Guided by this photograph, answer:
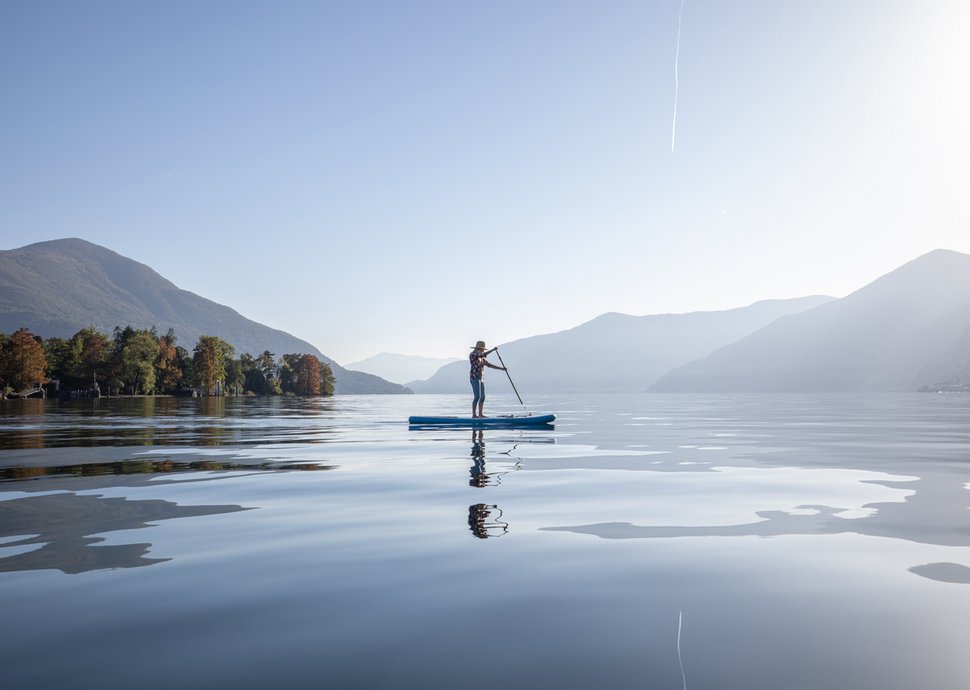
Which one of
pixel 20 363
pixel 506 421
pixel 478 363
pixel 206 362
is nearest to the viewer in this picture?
pixel 506 421

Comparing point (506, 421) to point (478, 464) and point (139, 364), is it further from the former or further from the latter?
point (139, 364)

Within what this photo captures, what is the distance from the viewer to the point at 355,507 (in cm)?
1060

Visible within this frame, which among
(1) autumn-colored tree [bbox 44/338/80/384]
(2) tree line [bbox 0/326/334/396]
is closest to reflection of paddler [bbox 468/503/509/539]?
(2) tree line [bbox 0/326/334/396]

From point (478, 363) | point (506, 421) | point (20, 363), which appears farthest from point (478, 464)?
point (20, 363)

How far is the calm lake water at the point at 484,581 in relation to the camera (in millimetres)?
4324

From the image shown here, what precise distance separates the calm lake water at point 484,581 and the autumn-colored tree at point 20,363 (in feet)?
A: 493

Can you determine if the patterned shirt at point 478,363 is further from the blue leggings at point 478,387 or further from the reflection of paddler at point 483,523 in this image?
the reflection of paddler at point 483,523

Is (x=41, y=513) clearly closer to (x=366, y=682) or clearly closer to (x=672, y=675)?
(x=366, y=682)

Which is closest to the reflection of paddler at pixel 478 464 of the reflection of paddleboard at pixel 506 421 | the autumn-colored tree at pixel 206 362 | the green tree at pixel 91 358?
the reflection of paddleboard at pixel 506 421

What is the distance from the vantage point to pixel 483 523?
921cm

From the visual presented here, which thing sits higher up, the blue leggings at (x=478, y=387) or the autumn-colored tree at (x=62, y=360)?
the autumn-colored tree at (x=62, y=360)

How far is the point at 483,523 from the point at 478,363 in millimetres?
21384

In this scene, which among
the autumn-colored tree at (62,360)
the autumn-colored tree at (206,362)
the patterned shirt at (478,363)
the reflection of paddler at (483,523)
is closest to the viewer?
the reflection of paddler at (483,523)

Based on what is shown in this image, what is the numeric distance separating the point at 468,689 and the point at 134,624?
112 inches
